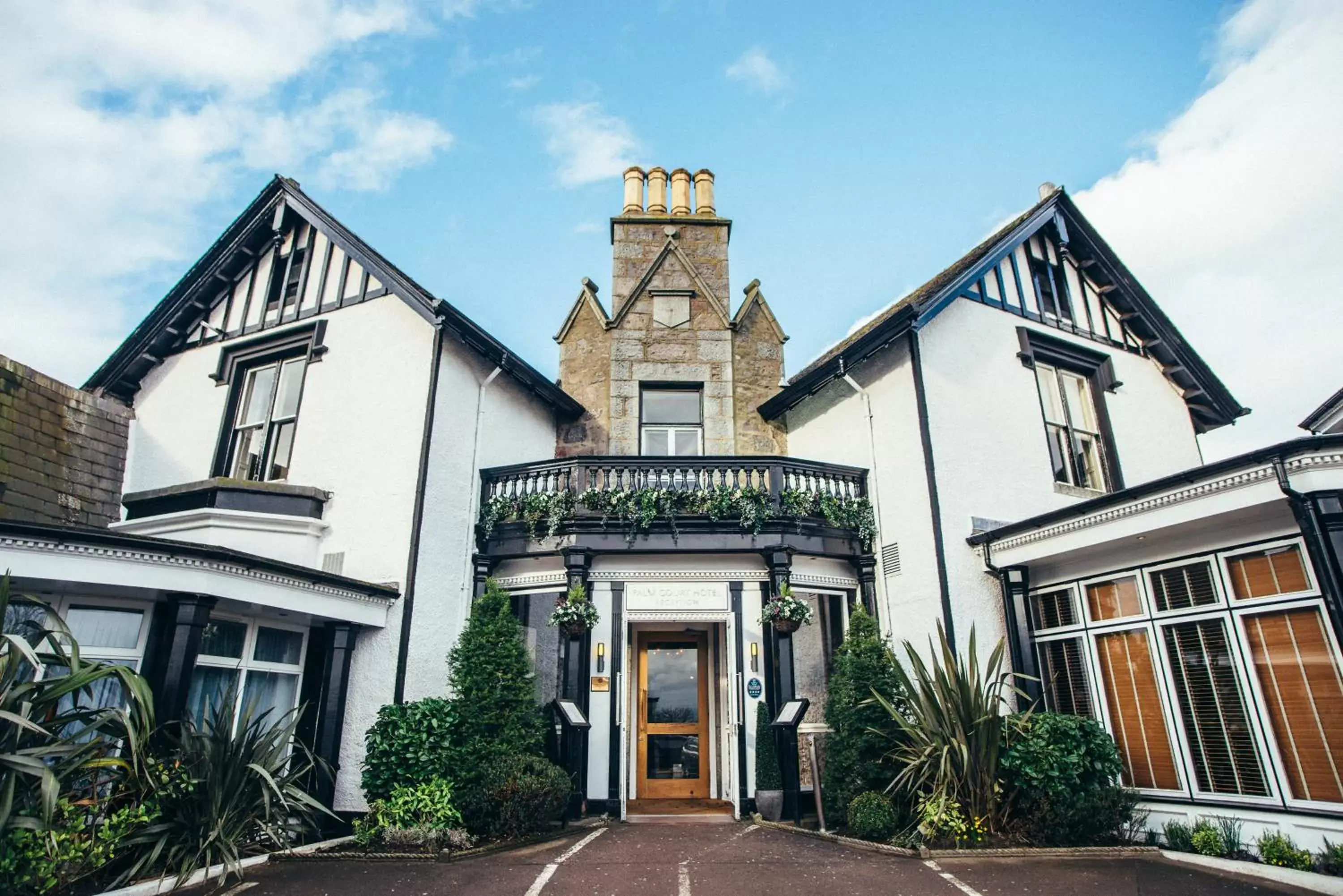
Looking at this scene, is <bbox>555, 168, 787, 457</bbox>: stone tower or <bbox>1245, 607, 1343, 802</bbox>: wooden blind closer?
<bbox>1245, 607, 1343, 802</bbox>: wooden blind

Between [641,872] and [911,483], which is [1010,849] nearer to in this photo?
[641,872]

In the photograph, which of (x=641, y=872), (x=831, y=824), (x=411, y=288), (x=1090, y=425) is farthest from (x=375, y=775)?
(x=1090, y=425)

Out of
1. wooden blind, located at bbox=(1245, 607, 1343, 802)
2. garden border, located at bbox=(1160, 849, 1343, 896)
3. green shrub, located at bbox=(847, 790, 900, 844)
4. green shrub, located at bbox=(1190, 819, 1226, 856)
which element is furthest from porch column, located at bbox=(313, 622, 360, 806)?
wooden blind, located at bbox=(1245, 607, 1343, 802)

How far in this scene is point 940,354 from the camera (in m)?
11.4

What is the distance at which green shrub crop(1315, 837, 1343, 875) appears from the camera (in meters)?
6.58

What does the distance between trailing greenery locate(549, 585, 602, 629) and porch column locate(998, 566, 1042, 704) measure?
17.4 ft

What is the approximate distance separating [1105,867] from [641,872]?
4.17 metres

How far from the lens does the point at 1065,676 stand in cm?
962

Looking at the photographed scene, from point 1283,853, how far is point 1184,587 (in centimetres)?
254

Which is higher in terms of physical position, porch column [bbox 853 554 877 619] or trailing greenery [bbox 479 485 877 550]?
trailing greenery [bbox 479 485 877 550]

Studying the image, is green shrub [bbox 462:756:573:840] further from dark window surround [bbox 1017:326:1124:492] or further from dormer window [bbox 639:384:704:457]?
dark window surround [bbox 1017:326:1124:492]

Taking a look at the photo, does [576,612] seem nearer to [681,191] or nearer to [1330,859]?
[1330,859]

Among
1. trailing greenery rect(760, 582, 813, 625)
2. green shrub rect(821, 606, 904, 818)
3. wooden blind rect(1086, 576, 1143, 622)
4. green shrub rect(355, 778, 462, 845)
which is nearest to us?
green shrub rect(355, 778, 462, 845)

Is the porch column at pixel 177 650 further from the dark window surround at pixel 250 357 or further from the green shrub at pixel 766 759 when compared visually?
the green shrub at pixel 766 759
